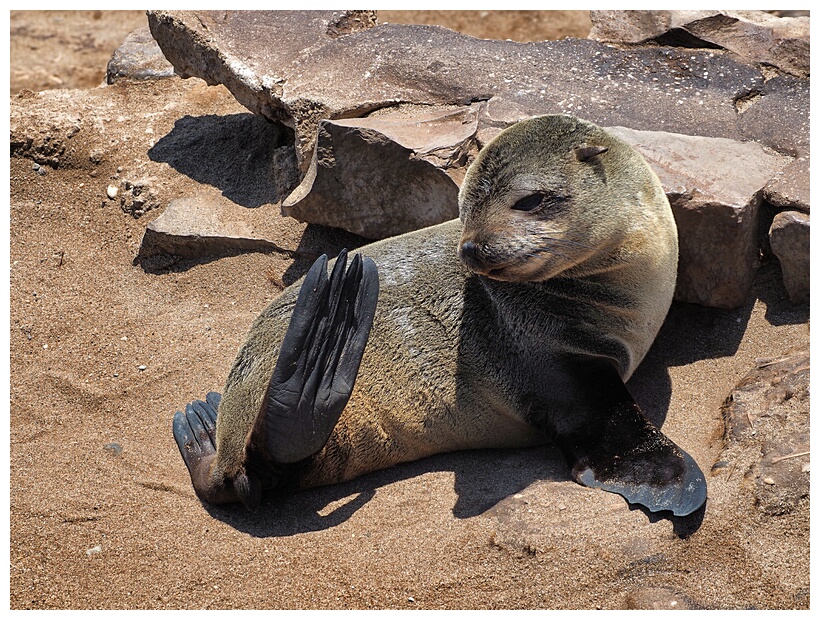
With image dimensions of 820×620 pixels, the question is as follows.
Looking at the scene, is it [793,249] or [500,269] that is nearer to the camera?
[500,269]

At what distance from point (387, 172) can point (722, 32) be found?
2.83 m

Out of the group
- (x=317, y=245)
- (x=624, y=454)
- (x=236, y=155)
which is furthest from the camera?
(x=236, y=155)

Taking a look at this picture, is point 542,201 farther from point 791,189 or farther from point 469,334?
point 791,189

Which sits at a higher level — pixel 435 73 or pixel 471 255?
pixel 471 255

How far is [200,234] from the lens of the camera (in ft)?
21.3

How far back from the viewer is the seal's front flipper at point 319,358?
13.8 feet

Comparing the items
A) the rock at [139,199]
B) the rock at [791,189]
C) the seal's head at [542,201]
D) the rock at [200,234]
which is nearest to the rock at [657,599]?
the seal's head at [542,201]

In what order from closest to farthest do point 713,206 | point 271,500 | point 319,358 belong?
1. point 319,358
2. point 271,500
3. point 713,206

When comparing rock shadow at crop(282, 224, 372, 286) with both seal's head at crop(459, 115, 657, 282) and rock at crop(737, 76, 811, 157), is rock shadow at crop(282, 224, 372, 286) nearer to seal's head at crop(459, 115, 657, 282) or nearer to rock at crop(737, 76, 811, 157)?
seal's head at crop(459, 115, 657, 282)

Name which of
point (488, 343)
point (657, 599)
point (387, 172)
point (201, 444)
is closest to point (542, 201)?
point (488, 343)

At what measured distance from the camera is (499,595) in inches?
157

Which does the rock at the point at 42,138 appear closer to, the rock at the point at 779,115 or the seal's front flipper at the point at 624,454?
the seal's front flipper at the point at 624,454

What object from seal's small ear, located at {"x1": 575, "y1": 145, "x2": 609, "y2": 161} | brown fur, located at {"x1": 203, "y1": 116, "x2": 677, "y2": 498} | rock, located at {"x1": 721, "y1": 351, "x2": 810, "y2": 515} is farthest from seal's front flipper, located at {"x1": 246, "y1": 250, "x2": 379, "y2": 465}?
rock, located at {"x1": 721, "y1": 351, "x2": 810, "y2": 515}

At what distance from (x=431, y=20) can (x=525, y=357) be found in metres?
8.79
